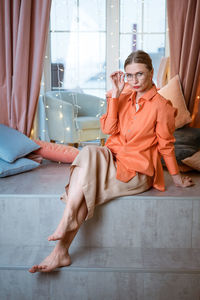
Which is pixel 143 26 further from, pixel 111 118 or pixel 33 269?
pixel 33 269

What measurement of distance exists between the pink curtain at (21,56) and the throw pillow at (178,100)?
1094 mm

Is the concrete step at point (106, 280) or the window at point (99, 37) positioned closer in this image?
the concrete step at point (106, 280)

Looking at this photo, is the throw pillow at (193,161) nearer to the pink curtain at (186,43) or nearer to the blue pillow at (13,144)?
the pink curtain at (186,43)

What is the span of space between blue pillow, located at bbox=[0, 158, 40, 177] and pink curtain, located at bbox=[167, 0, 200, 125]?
56.1 inches

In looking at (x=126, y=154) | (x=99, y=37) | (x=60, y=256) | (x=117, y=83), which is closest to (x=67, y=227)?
(x=60, y=256)

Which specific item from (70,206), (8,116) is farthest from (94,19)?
(70,206)

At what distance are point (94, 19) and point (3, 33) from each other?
5.70ft

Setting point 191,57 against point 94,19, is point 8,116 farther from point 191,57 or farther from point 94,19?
point 94,19

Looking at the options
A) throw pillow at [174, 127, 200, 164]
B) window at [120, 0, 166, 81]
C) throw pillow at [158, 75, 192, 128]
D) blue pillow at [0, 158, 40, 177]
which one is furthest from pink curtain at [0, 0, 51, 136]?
window at [120, 0, 166, 81]

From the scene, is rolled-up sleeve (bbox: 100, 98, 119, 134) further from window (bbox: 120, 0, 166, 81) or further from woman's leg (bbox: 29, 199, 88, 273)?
window (bbox: 120, 0, 166, 81)

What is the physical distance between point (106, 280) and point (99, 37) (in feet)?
10.6

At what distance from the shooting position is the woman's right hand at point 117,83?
2.21 metres

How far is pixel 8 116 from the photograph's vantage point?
3051 mm

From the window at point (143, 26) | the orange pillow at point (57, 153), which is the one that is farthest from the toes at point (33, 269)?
the window at point (143, 26)
